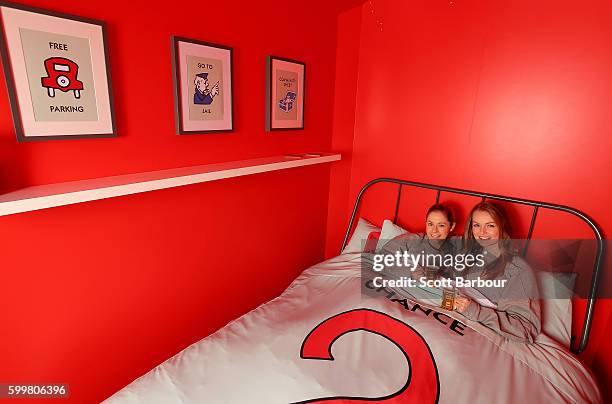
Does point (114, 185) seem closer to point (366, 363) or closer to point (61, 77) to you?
point (61, 77)

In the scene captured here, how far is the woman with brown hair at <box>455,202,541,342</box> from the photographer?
1561 millimetres

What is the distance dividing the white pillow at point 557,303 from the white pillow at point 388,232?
30.9 inches

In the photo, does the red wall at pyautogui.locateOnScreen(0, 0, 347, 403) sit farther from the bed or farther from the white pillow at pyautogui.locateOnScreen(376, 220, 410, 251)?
the white pillow at pyautogui.locateOnScreen(376, 220, 410, 251)

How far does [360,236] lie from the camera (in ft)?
7.81

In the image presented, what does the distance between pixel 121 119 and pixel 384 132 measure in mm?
1658

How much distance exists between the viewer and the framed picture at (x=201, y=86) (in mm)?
1500

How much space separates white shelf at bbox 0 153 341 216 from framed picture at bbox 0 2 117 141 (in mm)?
183

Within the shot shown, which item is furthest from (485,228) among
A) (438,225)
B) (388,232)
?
(388,232)

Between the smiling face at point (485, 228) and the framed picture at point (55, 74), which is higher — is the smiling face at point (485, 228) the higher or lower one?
the lower one

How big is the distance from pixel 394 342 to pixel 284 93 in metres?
1.48

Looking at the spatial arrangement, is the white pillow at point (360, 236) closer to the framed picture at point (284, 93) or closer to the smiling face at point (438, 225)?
the smiling face at point (438, 225)

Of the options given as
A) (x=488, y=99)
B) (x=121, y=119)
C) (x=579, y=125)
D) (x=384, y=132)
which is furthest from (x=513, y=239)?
(x=121, y=119)

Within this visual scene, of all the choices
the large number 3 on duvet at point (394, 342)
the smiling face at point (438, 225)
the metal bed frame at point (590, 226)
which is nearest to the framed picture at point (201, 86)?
the large number 3 on duvet at point (394, 342)

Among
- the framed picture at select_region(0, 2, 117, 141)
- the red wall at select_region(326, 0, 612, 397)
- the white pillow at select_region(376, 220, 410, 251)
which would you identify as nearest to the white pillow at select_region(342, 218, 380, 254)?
the white pillow at select_region(376, 220, 410, 251)
